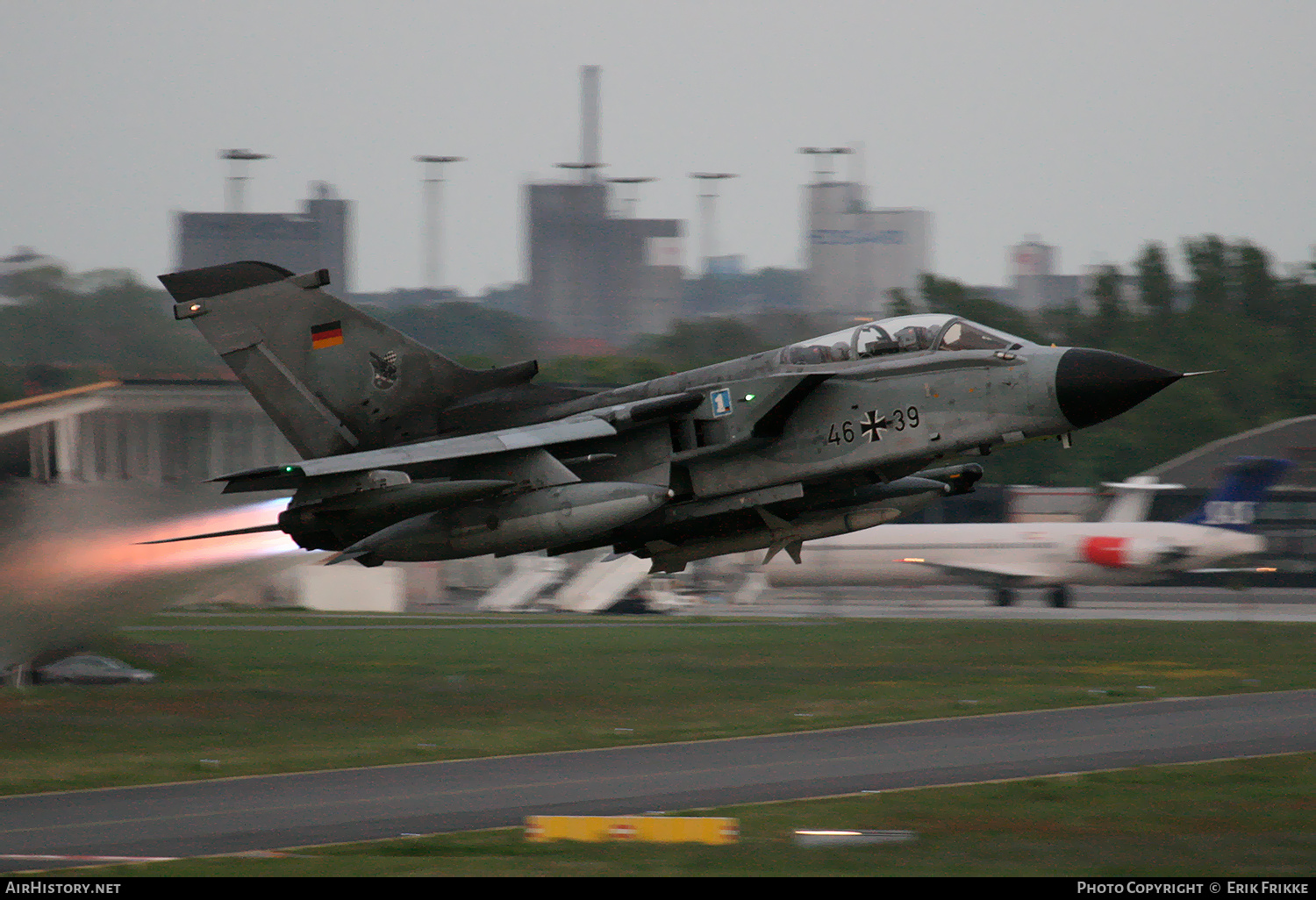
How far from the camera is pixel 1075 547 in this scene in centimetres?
4400

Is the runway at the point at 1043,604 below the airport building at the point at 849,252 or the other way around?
below

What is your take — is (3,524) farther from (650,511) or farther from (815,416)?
(815,416)

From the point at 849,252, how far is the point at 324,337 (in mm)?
118589

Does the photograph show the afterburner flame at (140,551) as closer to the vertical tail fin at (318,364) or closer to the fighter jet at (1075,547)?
the vertical tail fin at (318,364)

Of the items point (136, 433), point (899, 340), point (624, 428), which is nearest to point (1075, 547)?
point (899, 340)

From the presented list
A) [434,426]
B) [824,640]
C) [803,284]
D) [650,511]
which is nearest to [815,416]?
[650,511]

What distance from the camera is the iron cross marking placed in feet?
64.8

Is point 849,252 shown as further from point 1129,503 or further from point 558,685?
point 558,685

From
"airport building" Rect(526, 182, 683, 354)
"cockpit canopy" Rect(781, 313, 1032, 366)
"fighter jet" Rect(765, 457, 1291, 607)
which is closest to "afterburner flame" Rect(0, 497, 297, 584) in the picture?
"cockpit canopy" Rect(781, 313, 1032, 366)

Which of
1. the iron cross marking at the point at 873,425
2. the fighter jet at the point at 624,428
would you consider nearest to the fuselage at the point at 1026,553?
the fighter jet at the point at 624,428

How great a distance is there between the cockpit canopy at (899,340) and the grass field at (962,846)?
20.8ft

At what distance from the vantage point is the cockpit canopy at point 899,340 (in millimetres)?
19672

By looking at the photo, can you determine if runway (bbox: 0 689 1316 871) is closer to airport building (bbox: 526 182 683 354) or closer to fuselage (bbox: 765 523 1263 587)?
fuselage (bbox: 765 523 1263 587)

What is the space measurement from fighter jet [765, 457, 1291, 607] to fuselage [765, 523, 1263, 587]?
0.03 m
